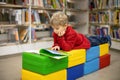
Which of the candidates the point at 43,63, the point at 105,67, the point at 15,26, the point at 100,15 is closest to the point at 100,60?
the point at 105,67

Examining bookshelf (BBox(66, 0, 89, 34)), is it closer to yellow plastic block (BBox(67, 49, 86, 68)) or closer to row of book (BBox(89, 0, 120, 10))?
row of book (BBox(89, 0, 120, 10))

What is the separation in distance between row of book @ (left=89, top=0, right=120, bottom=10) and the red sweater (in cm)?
193

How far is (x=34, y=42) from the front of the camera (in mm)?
3566

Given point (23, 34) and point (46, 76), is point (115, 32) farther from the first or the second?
point (46, 76)

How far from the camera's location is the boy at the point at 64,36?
1.96 metres

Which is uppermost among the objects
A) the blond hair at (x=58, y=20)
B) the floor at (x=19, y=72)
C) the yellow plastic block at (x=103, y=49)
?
the blond hair at (x=58, y=20)

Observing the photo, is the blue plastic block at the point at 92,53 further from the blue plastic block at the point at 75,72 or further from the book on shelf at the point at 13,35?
the book on shelf at the point at 13,35

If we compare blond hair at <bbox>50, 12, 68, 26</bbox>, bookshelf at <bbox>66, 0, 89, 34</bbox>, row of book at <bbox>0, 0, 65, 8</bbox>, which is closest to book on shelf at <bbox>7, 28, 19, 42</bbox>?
row of book at <bbox>0, 0, 65, 8</bbox>

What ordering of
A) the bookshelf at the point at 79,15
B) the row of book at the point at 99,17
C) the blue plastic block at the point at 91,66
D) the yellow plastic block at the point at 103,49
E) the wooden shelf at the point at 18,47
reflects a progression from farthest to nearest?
the bookshelf at the point at 79,15, the row of book at the point at 99,17, the wooden shelf at the point at 18,47, the yellow plastic block at the point at 103,49, the blue plastic block at the point at 91,66

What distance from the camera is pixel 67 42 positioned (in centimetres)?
206

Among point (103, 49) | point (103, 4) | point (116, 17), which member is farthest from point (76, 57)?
point (103, 4)

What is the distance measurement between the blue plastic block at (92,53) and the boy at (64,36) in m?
0.07

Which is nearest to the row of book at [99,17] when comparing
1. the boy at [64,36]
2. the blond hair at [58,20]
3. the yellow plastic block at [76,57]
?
the boy at [64,36]

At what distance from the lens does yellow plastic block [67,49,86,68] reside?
192 cm
